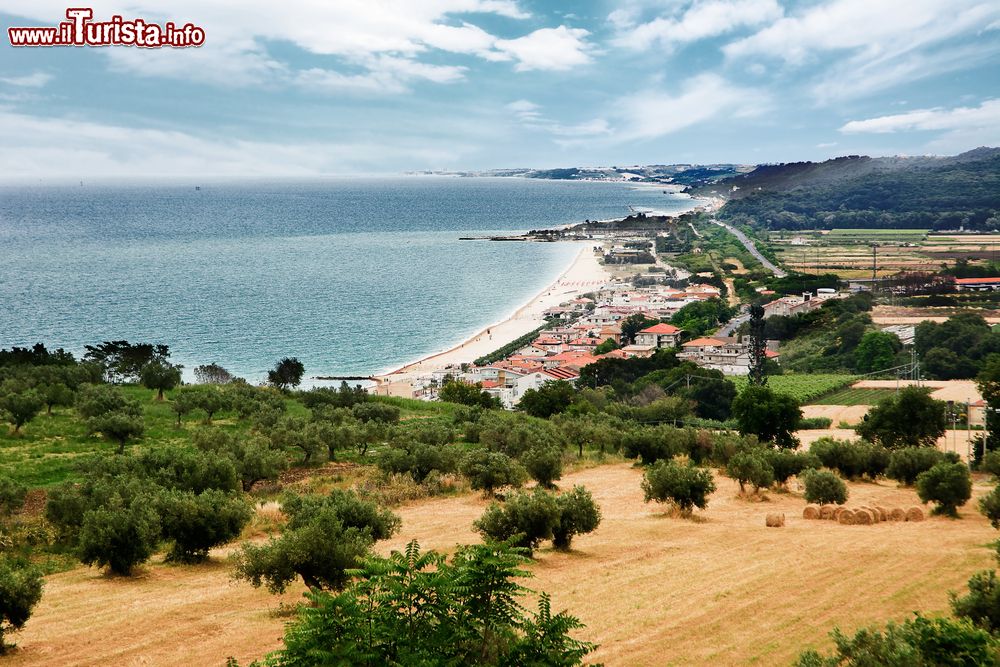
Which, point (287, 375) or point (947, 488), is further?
point (287, 375)

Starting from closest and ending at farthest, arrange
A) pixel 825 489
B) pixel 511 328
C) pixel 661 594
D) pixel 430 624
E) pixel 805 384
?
pixel 430 624, pixel 661 594, pixel 825 489, pixel 805 384, pixel 511 328

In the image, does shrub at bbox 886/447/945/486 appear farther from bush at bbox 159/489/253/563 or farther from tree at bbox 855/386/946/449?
bush at bbox 159/489/253/563

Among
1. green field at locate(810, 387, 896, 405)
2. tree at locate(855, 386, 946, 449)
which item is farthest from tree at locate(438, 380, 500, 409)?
tree at locate(855, 386, 946, 449)

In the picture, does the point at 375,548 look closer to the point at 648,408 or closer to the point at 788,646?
the point at 788,646

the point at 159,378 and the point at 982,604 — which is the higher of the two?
the point at 982,604

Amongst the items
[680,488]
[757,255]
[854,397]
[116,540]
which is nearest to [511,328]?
[854,397]

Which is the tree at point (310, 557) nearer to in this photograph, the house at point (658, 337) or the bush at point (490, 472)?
the bush at point (490, 472)

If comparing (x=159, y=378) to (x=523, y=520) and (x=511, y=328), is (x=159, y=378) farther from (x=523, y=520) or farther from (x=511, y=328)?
(x=511, y=328)
